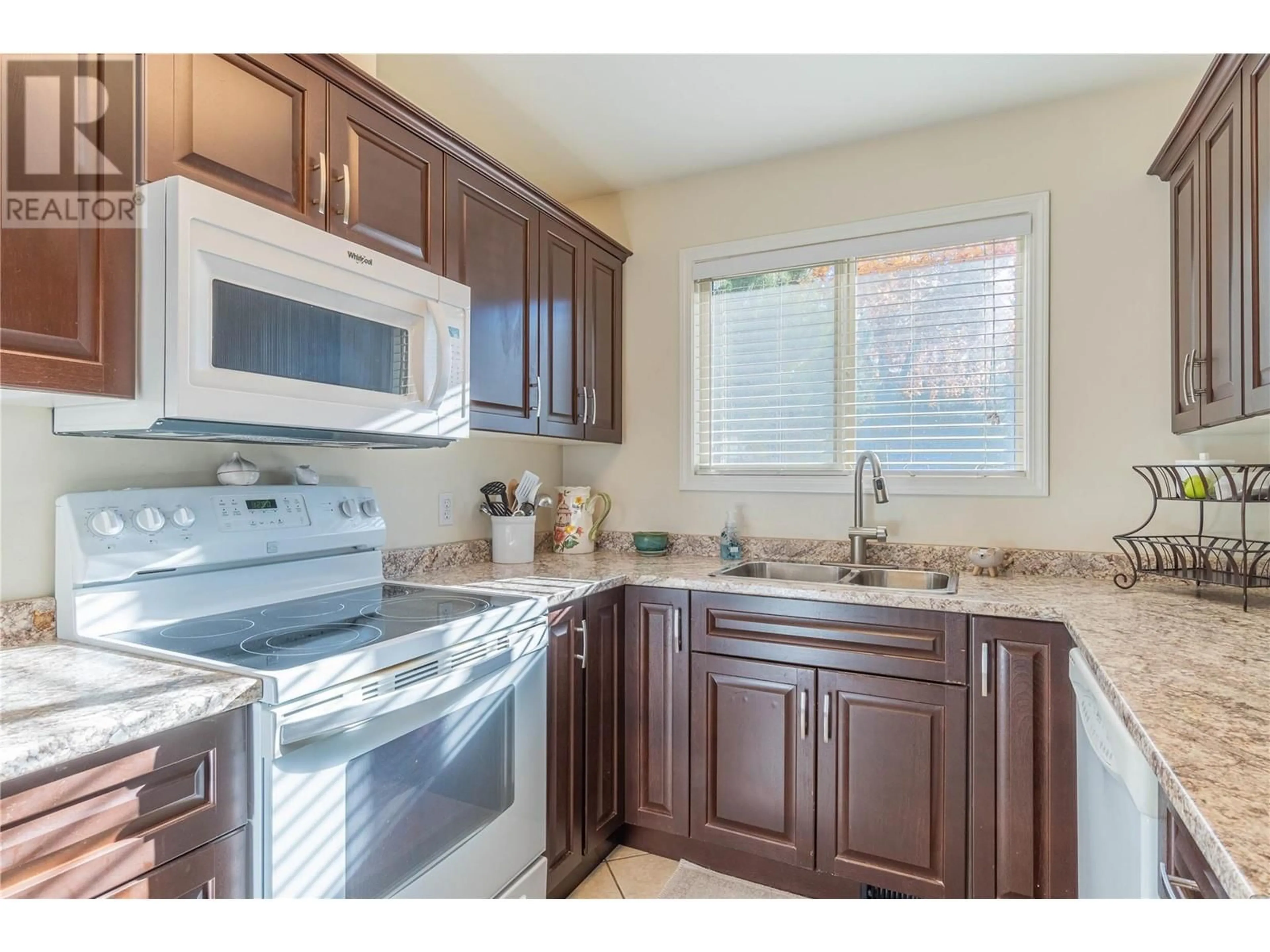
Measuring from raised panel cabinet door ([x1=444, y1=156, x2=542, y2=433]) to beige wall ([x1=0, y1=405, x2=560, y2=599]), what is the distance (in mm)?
308

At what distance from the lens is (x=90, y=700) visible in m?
0.97

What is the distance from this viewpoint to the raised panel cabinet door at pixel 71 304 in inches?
Result: 40.8

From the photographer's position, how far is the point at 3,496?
1.27m

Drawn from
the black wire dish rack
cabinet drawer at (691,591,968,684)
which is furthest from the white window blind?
cabinet drawer at (691,591,968,684)

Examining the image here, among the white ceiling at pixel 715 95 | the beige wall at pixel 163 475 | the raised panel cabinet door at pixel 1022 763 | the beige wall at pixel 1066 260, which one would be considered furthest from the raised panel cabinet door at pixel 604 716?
the white ceiling at pixel 715 95

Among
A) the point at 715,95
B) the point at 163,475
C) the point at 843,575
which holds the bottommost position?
the point at 843,575

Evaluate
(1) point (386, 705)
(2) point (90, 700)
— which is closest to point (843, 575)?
(1) point (386, 705)

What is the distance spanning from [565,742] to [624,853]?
59 centimetres

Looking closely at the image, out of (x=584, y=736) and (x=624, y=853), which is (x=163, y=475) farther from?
(x=624, y=853)

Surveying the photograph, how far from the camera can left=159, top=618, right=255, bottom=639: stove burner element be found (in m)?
1.33
